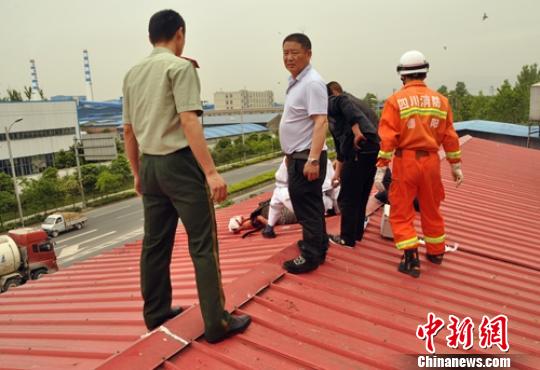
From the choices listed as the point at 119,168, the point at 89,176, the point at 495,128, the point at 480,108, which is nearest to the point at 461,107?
the point at 480,108

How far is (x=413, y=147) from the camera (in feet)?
10.2

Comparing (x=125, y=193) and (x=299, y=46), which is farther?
(x=125, y=193)

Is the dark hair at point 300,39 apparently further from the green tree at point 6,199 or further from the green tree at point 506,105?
the green tree at point 506,105

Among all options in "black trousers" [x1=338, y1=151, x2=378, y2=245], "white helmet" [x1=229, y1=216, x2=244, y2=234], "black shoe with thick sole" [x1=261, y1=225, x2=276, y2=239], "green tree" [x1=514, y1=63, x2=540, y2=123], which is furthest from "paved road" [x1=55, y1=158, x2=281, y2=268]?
"green tree" [x1=514, y1=63, x2=540, y2=123]

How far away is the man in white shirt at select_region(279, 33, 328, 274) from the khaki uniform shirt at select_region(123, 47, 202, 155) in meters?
1.04

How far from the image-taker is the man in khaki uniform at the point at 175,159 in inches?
78.0

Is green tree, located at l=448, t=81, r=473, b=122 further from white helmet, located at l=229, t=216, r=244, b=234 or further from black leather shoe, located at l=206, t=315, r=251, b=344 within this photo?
black leather shoe, located at l=206, t=315, r=251, b=344

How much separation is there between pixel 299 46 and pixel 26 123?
128 feet

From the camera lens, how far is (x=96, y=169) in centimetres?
3100

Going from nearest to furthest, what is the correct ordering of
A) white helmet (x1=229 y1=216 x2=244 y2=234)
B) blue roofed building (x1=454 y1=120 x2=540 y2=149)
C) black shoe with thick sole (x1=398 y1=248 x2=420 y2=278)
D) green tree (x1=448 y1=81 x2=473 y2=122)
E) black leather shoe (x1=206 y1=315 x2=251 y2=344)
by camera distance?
black leather shoe (x1=206 y1=315 x2=251 y2=344) → black shoe with thick sole (x1=398 y1=248 x2=420 y2=278) → white helmet (x1=229 y1=216 x2=244 y2=234) → blue roofed building (x1=454 y1=120 x2=540 y2=149) → green tree (x1=448 y1=81 x2=473 y2=122)

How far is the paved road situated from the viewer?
62.7 ft

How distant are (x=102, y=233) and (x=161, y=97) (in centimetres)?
2193

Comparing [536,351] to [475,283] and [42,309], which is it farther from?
[42,309]

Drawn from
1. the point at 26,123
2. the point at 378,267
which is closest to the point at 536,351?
the point at 378,267
